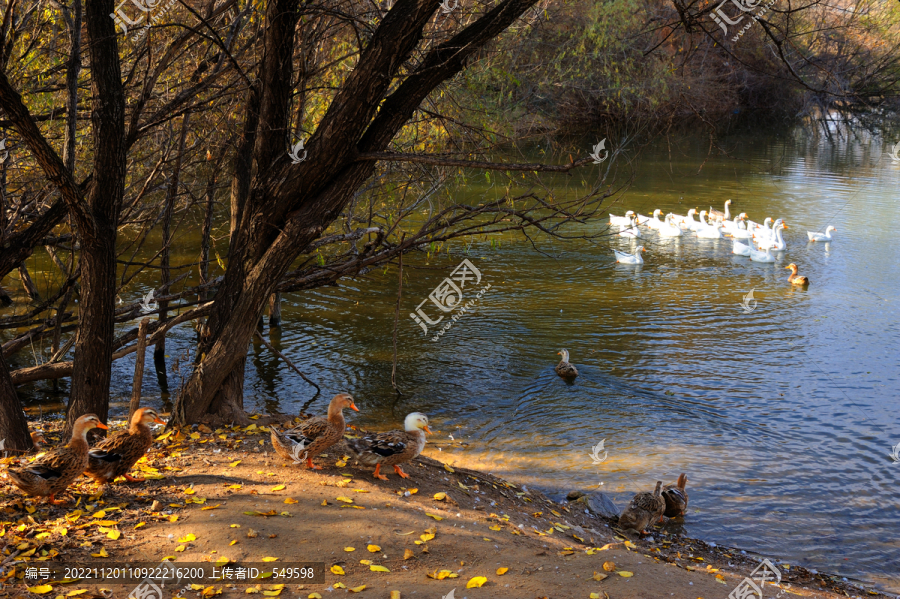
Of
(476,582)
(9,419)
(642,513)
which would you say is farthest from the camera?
(642,513)

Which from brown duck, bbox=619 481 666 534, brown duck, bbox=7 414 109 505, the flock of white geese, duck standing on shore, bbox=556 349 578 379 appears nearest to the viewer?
brown duck, bbox=7 414 109 505

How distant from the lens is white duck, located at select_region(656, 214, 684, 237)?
75.7ft

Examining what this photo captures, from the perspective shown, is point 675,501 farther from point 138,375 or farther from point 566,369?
point 138,375

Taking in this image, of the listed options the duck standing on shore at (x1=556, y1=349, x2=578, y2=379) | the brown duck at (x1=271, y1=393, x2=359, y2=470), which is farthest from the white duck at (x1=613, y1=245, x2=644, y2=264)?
the brown duck at (x1=271, y1=393, x2=359, y2=470)

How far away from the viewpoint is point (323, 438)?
662 centimetres

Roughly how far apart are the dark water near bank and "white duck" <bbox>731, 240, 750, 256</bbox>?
16.2 inches

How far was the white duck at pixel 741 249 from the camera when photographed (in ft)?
68.2

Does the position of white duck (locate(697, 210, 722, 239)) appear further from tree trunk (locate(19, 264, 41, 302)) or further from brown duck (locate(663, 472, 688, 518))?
tree trunk (locate(19, 264, 41, 302))

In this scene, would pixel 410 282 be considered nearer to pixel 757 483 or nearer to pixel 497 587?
pixel 757 483

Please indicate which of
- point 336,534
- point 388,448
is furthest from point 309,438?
point 336,534

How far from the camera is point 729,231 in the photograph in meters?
22.2

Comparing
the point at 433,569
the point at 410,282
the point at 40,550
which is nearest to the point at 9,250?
the point at 40,550

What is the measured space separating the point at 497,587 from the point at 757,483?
5766 millimetres

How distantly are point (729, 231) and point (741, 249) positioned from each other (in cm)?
146
